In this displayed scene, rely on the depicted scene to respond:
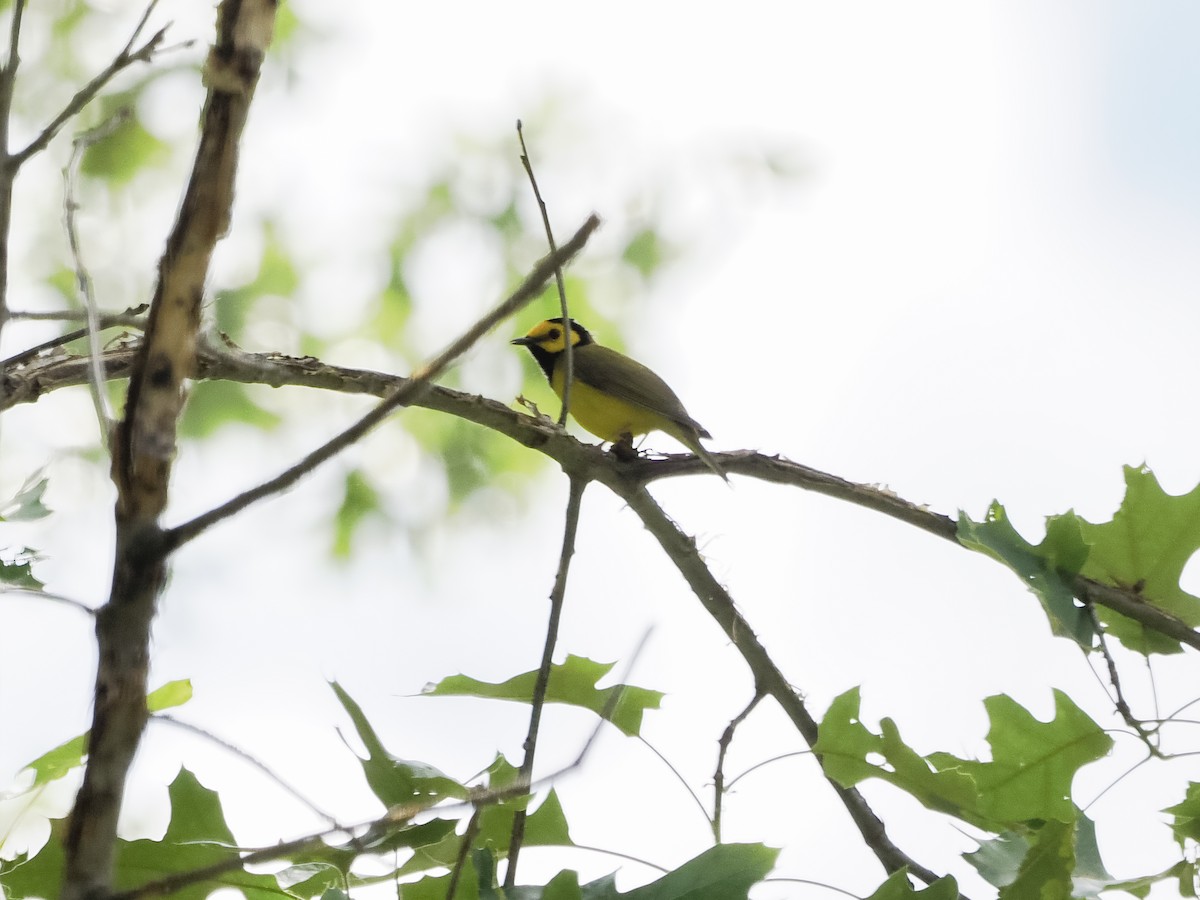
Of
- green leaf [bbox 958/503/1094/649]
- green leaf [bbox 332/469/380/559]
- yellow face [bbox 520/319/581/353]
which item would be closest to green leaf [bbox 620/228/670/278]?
yellow face [bbox 520/319/581/353]

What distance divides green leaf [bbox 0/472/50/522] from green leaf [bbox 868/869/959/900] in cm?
152

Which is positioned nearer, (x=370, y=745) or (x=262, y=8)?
(x=262, y=8)

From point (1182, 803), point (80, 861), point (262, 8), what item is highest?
point (262, 8)

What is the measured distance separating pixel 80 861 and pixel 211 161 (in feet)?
2.10

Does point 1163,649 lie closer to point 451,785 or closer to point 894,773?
point 894,773

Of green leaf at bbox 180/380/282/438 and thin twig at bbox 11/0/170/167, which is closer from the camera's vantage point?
thin twig at bbox 11/0/170/167

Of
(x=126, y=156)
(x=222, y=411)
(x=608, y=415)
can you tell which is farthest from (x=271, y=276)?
(x=608, y=415)

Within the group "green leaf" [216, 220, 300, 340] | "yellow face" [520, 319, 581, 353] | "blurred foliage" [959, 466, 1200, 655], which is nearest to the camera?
"blurred foliage" [959, 466, 1200, 655]

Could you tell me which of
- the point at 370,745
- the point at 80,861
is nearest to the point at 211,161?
the point at 80,861

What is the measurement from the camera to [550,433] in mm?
2514

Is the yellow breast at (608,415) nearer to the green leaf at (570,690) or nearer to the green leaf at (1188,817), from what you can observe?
the green leaf at (570,690)

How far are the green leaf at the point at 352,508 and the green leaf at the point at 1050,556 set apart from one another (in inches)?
189

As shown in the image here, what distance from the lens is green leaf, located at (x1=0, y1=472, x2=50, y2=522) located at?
1.94 meters

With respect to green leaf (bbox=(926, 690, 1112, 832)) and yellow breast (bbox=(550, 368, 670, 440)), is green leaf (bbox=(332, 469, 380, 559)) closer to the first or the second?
yellow breast (bbox=(550, 368, 670, 440))
